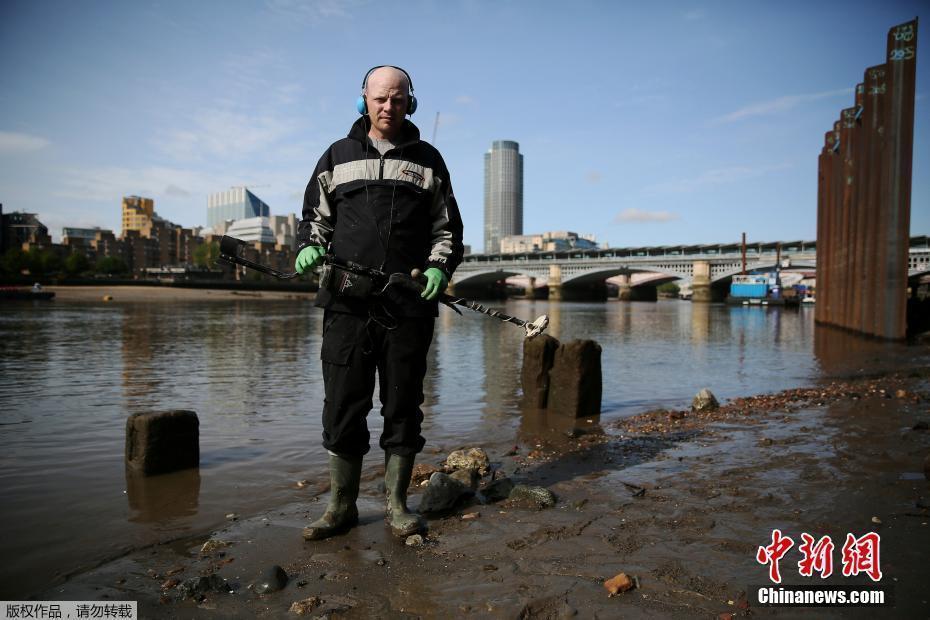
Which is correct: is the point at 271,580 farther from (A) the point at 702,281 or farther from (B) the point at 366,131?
(A) the point at 702,281

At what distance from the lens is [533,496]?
4301 mm

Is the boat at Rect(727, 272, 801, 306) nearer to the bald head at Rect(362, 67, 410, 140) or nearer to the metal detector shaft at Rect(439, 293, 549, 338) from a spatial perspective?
the metal detector shaft at Rect(439, 293, 549, 338)

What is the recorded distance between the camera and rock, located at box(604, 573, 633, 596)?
288 centimetres

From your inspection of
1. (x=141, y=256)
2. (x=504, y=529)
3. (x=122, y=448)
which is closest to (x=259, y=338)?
(x=122, y=448)

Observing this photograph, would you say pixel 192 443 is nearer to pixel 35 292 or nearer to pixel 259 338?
pixel 259 338

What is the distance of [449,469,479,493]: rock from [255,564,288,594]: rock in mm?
1908

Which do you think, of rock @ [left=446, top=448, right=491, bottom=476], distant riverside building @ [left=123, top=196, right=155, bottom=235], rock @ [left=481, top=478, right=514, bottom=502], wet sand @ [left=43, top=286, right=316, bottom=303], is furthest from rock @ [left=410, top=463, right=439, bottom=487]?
distant riverside building @ [left=123, top=196, right=155, bottom=235]

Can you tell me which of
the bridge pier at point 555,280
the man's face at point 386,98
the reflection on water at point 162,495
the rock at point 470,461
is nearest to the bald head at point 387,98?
the man's face at point 386,98

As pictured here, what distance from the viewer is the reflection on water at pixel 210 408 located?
4.27 m

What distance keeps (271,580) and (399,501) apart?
41.5 inches

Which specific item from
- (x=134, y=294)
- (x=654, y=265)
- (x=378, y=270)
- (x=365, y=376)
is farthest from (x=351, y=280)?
(x=654, y=265)

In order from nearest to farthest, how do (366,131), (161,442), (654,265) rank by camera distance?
1. (366,131)
2. (161,442)
3. (654,265)

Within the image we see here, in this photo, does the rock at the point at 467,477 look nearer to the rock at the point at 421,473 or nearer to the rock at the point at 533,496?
the rock at the point at 421,473

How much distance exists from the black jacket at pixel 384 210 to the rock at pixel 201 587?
168 centimetres
